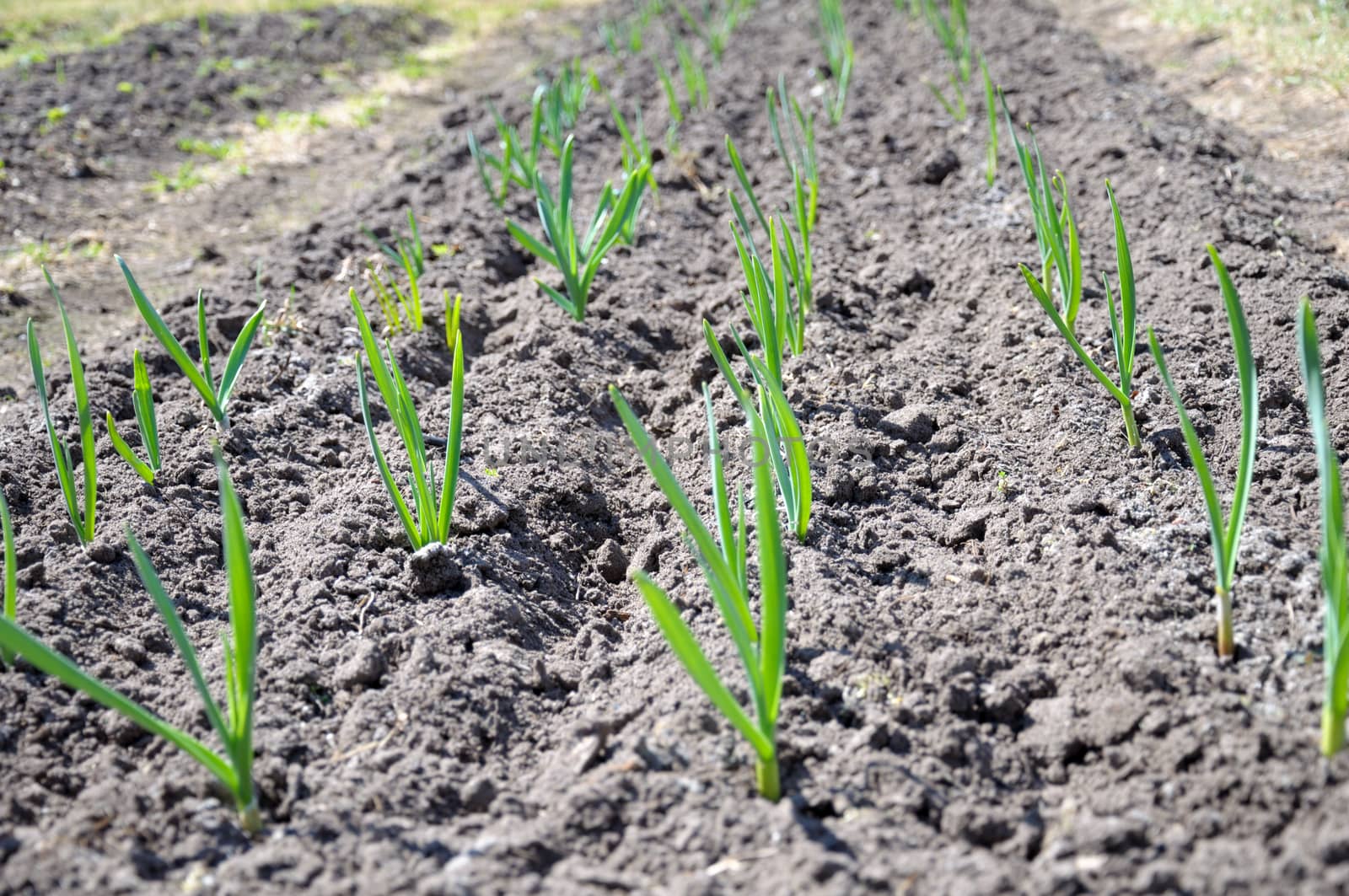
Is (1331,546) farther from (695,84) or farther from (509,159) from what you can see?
(695,84)

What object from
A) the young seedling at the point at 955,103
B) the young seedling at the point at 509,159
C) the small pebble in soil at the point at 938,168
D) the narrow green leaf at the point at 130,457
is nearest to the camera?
the narrow green leaf at the point at 130,457

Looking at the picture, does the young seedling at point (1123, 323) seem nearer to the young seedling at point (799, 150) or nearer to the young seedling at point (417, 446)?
the young seedling at point (799, 150)

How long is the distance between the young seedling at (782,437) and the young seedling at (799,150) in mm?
853

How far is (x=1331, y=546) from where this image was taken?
123 cm

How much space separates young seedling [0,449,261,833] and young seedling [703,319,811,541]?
31.8 inches

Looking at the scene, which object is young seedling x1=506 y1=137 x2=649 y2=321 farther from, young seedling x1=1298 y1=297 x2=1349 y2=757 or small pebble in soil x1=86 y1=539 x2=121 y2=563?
young seedling x1=1298 y1=297 x2=1349 y2=757

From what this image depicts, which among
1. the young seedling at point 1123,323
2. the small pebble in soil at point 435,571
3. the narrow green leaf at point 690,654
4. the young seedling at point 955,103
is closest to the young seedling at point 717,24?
the young seedling at point 955,103

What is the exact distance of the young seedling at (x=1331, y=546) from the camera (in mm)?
1226

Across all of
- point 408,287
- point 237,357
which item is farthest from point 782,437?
point 408,287

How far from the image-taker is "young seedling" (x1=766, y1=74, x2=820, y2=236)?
311 cm

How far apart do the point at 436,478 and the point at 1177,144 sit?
2975mm

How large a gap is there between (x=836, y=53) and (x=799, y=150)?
1005 mm

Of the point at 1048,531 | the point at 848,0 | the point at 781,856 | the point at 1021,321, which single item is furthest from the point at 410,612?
the point at 848,0

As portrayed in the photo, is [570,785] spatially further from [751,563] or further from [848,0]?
[848,0]
